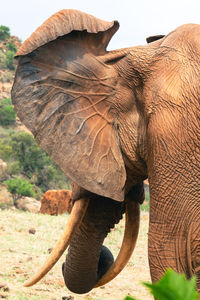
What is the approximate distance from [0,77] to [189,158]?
Answer: 2942cm

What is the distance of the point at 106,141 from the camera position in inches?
86.3

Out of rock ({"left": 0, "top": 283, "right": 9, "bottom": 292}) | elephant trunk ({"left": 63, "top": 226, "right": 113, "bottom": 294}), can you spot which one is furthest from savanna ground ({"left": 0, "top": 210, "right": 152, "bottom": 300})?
elephant trunk ({"left": 63, "top": 226, "right": 113, "bottom": 294})

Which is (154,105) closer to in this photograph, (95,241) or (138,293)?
(95,241)

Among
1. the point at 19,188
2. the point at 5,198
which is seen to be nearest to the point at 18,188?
the point at 19,188

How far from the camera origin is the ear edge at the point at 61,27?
212 centimetres

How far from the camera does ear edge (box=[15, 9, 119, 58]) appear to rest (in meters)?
2.12

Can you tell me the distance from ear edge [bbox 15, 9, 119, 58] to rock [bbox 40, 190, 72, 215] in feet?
22.0

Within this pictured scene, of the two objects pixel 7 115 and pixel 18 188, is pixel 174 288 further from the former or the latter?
pixel 7 115

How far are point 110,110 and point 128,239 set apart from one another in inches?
32.0

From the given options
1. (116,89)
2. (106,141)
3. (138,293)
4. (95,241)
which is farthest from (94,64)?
(138,293)

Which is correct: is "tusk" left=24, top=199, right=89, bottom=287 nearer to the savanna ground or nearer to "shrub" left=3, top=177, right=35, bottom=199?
the savanna ground

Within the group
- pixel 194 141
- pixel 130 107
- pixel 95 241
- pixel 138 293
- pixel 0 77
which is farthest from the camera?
pixel 0 77

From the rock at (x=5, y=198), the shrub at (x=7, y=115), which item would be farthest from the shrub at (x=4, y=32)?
the rock at (x=5, y=198)

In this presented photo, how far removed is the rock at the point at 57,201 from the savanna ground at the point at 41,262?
1.57 metres
